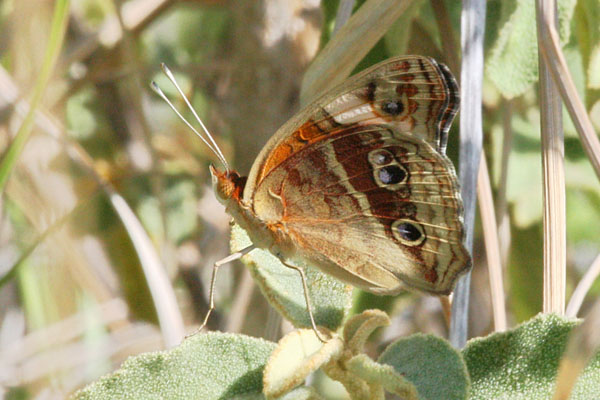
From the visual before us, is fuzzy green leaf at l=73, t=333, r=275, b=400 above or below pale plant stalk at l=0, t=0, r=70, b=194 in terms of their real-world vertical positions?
below

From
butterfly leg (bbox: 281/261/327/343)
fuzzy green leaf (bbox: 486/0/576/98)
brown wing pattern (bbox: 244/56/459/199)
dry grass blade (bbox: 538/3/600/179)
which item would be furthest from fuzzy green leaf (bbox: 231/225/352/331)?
fuzzy green leaf (bbox: 486/0/576/98)

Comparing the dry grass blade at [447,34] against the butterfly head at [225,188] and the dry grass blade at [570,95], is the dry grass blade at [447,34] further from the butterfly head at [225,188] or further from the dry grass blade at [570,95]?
the butterfly head at [225,188]

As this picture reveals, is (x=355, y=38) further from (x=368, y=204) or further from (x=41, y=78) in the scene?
(x=41, y=78)

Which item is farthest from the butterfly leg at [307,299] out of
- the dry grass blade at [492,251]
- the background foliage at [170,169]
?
the dry grass blade at [492,251]

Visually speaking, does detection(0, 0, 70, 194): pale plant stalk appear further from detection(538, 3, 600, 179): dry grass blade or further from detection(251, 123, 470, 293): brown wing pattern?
detection(538, 3, 600, 179): dry grass blade

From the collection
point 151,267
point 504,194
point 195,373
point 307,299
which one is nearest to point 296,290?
point 307,299

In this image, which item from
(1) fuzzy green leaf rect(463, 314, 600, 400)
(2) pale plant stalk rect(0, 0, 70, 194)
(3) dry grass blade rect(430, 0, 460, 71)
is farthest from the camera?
(3) dry grass blade rect(430, 0, 460, 71)

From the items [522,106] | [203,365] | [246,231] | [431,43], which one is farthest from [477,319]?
[203,365]
